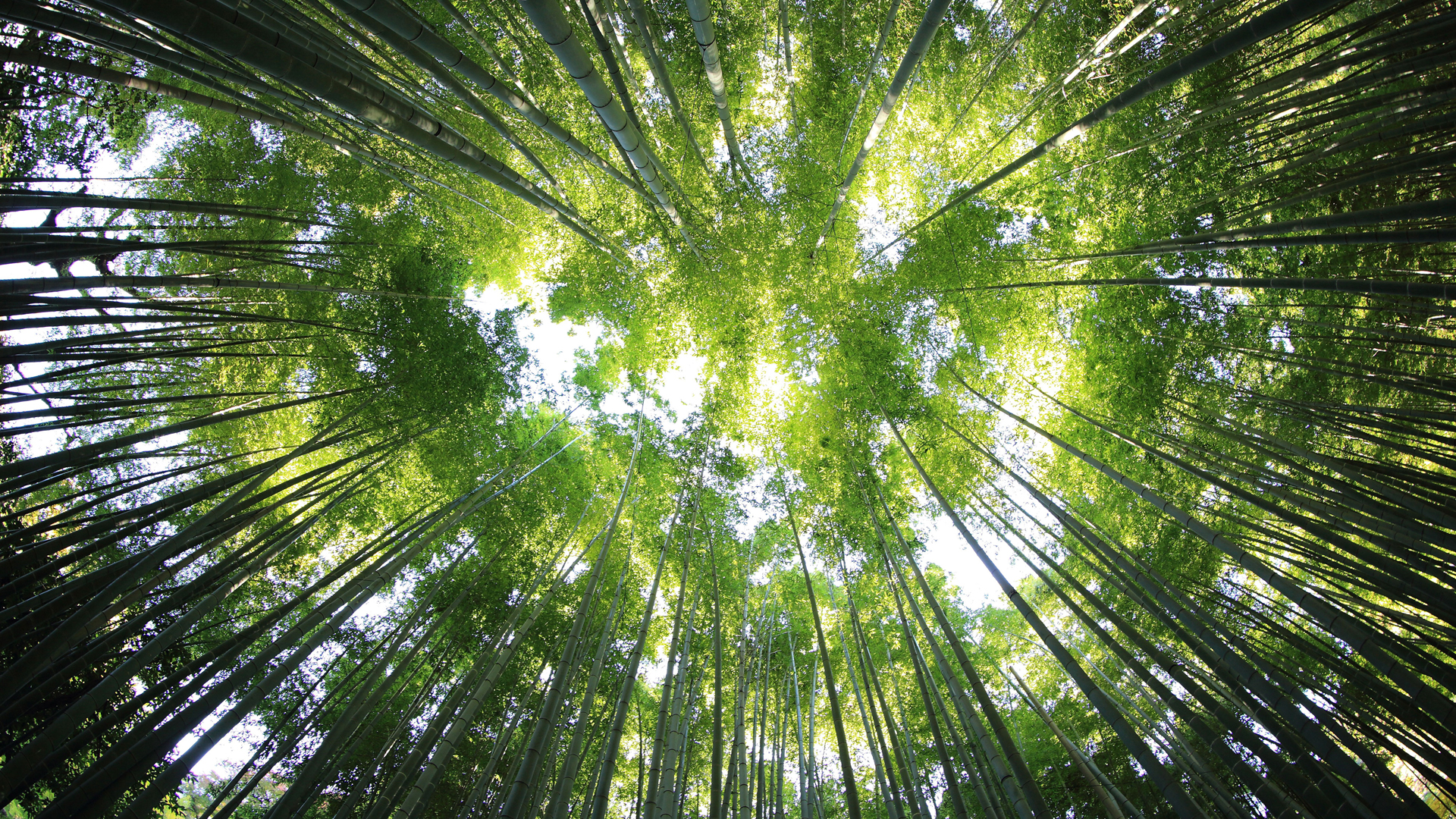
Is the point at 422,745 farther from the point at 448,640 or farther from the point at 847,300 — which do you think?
the point at 847,300

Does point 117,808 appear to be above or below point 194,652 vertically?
below

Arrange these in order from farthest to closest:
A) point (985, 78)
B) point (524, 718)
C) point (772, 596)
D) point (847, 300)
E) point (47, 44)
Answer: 1. point (772, 596)
2. point (847, 300)
3. point (524, 718)
4. point (985, 78)
5. point (47, 44)

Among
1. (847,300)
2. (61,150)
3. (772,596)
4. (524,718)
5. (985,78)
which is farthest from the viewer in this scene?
(772,596)

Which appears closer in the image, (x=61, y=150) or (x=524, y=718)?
(x=61, y=150)

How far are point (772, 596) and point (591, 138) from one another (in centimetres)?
671

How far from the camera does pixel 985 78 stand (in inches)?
243

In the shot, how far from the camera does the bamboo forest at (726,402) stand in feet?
8.99

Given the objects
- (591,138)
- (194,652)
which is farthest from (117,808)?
(591,138)

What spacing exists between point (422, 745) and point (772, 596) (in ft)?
18.3

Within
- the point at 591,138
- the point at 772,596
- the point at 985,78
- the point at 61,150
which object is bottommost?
the point at 61,150

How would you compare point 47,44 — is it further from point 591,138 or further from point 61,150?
point 591,138

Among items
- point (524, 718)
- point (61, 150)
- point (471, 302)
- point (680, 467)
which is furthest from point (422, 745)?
point (61, 150)

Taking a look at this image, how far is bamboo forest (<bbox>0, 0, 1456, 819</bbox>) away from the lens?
8.99 ft

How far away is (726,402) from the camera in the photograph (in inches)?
294
